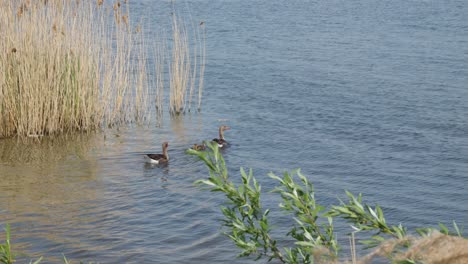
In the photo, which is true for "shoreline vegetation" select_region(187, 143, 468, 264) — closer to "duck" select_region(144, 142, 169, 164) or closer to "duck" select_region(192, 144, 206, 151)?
"duck" select_region(144, 142, 169, 164)

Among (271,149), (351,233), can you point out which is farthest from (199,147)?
(351,233)

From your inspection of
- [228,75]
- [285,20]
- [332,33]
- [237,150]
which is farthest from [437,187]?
[285,20]

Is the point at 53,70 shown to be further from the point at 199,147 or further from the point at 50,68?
the point at 199,147

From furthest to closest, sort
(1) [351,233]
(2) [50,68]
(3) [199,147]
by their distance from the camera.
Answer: (3) [199,147] → (2) [50,68] → (1) [351,233]

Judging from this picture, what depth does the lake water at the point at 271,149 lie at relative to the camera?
8656 millimetres

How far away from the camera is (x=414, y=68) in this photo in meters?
17.4

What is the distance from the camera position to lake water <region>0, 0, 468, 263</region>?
866 centimetres

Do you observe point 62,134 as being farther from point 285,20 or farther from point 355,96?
point 285,20

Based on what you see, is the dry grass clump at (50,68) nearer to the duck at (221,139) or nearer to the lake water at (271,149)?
the lake water at (271,149)

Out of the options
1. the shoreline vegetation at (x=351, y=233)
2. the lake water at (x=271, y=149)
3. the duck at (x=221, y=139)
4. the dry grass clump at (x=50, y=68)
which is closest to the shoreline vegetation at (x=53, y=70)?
the dry grass clump at (x=50, y=68)

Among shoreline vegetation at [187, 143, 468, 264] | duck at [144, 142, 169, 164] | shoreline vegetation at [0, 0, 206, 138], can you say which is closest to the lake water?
duck at [144, 142, 169, 164]

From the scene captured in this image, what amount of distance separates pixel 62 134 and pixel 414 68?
8.54 meters

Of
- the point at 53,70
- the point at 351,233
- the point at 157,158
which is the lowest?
the point at 157,158

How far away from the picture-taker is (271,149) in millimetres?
12320
